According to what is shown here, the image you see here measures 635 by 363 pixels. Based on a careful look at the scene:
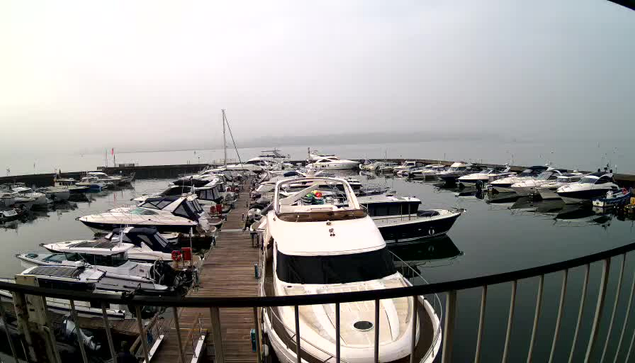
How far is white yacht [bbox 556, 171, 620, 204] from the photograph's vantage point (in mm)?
25625

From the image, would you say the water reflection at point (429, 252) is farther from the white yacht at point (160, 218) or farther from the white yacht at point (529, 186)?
the white yacht at point (529, 186)

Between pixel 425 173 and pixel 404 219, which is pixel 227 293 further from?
pixel 425 173

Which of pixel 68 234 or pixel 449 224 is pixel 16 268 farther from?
pixel 449 224

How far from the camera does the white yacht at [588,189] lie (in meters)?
25.6

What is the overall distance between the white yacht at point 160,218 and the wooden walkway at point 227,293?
2055 millimetres

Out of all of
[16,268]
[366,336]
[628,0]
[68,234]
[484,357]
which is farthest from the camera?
[68,234]

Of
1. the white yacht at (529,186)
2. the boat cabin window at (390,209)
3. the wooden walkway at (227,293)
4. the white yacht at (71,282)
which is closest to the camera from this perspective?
the wooden walkway at (227,293)

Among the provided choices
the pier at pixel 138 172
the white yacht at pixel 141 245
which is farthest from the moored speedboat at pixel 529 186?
the white yacht at pixel 141 245

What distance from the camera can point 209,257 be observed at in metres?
12.4

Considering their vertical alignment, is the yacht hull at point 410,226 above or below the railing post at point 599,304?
below

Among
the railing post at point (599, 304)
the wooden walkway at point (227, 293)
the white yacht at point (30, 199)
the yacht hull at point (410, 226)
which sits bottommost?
the white yacht at point (30, 199)

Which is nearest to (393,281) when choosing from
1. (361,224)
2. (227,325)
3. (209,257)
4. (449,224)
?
(361,224)

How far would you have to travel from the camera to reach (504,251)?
16344mm

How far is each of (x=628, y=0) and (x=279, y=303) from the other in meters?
4.09
